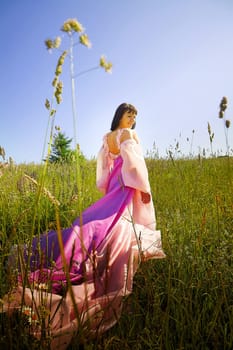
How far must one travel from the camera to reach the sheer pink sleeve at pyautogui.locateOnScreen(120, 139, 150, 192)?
10.7 feet

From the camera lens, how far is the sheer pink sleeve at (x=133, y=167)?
3270mm

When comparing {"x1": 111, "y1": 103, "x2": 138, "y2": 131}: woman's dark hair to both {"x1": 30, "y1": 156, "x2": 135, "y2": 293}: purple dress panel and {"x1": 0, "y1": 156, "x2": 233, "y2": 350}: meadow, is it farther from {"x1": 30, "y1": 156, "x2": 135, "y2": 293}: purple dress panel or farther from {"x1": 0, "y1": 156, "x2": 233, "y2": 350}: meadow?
{"x1": 0, "y1": 156, "x2": 233, "y2": 350}: meadow

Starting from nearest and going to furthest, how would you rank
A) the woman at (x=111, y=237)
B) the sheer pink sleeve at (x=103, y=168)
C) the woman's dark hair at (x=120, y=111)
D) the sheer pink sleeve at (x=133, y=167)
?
the woman at (x=111, y=237) < the sheer pink sleeve at (x=133, y=167) < the sheer pink sleeve at (x=103, y=168) < the woman's dark hair at (x=120, y=111)

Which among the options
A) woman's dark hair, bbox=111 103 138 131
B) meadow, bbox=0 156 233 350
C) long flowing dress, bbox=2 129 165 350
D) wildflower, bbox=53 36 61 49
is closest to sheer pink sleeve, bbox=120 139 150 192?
long flowing dress, bbox=2 129 165 350

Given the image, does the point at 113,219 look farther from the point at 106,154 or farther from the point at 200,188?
the point at 200,188

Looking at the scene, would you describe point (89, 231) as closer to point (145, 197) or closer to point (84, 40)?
point (145, 197)

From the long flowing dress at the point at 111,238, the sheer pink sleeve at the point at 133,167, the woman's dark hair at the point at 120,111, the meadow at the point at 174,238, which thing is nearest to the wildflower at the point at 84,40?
the meadow at the point at 174,238

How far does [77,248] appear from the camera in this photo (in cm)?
261

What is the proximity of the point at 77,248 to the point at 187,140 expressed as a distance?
2005mm

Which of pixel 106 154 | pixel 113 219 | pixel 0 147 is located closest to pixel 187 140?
pixel 106 154

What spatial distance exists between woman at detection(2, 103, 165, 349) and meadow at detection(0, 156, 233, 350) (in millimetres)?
117

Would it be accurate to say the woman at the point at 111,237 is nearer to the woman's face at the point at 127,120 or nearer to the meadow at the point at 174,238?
the woman's face at the point at 127,120

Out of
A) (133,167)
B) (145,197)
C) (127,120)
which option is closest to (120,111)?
(127,120)

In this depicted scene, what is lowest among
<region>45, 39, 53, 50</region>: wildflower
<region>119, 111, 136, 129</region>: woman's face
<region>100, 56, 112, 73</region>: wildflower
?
<region>100, 56, 112, 73</region>: wildflower
